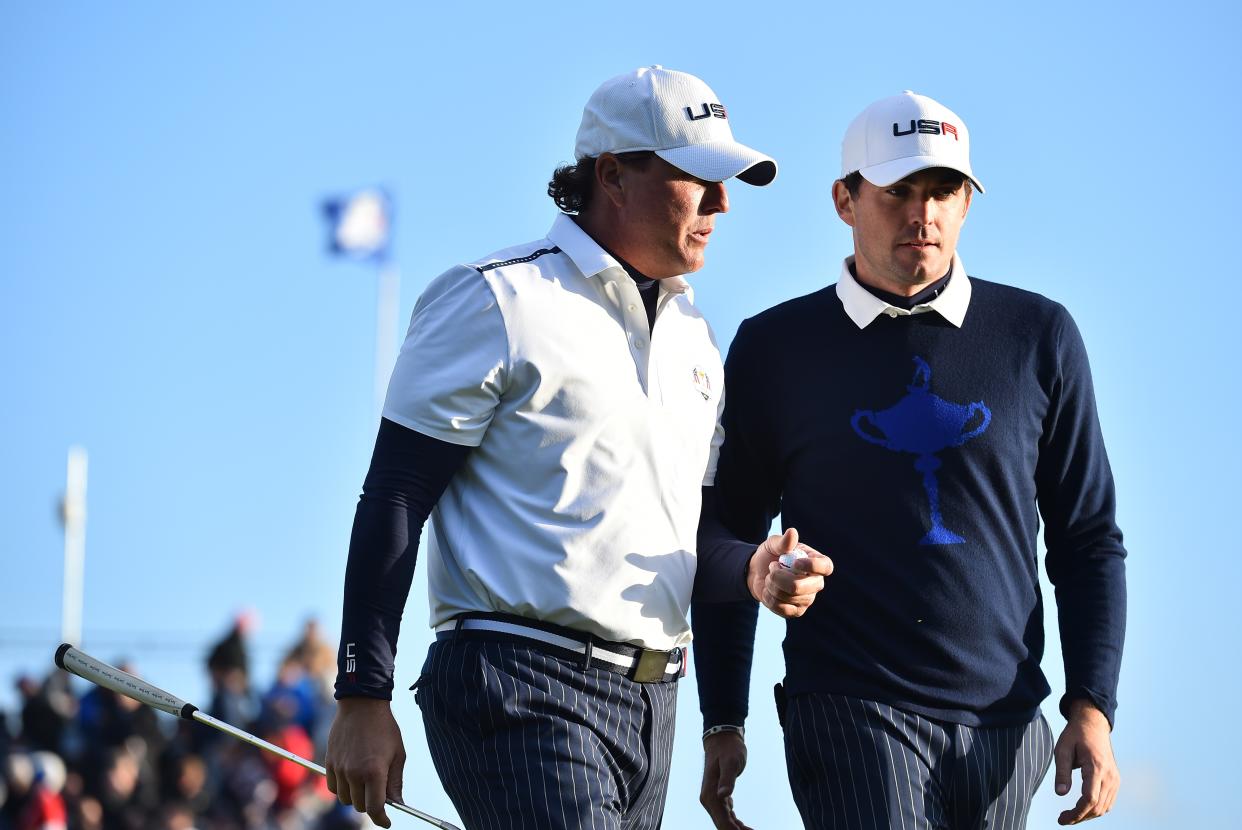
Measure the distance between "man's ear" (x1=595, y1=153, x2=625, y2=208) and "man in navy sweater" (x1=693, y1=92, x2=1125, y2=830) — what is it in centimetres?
60

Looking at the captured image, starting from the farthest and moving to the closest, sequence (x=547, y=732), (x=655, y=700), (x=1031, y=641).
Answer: (x=1031, y=641), (x=655, y=700), (x=547, y=732)

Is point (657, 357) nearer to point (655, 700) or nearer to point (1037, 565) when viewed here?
point (655, 700)

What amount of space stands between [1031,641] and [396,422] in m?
1.61

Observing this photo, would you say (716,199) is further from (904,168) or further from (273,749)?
(273,749)

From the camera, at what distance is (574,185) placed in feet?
14.6

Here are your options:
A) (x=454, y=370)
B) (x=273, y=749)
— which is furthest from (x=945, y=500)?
(x=273, y=749)

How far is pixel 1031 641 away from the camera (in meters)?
4.31

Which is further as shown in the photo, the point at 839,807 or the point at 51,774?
the point at 51,774

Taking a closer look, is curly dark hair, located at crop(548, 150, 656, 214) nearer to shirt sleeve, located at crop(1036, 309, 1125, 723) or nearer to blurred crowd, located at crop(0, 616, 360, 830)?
shirt sleeve, located at crop(1036, 309, 1125, 723)

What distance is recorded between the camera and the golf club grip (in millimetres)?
4145

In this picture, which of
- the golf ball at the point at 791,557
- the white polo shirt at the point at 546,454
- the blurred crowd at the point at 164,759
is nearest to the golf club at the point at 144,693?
the white polo shirt at the point at 546,454

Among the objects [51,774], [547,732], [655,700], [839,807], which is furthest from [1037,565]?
[51,774]

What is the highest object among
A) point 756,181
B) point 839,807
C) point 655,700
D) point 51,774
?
point 756,181

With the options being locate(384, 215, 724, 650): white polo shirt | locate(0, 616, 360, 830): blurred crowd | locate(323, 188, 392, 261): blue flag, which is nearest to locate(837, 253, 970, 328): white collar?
locate(384, 215, 724, 650): white polo shirt
